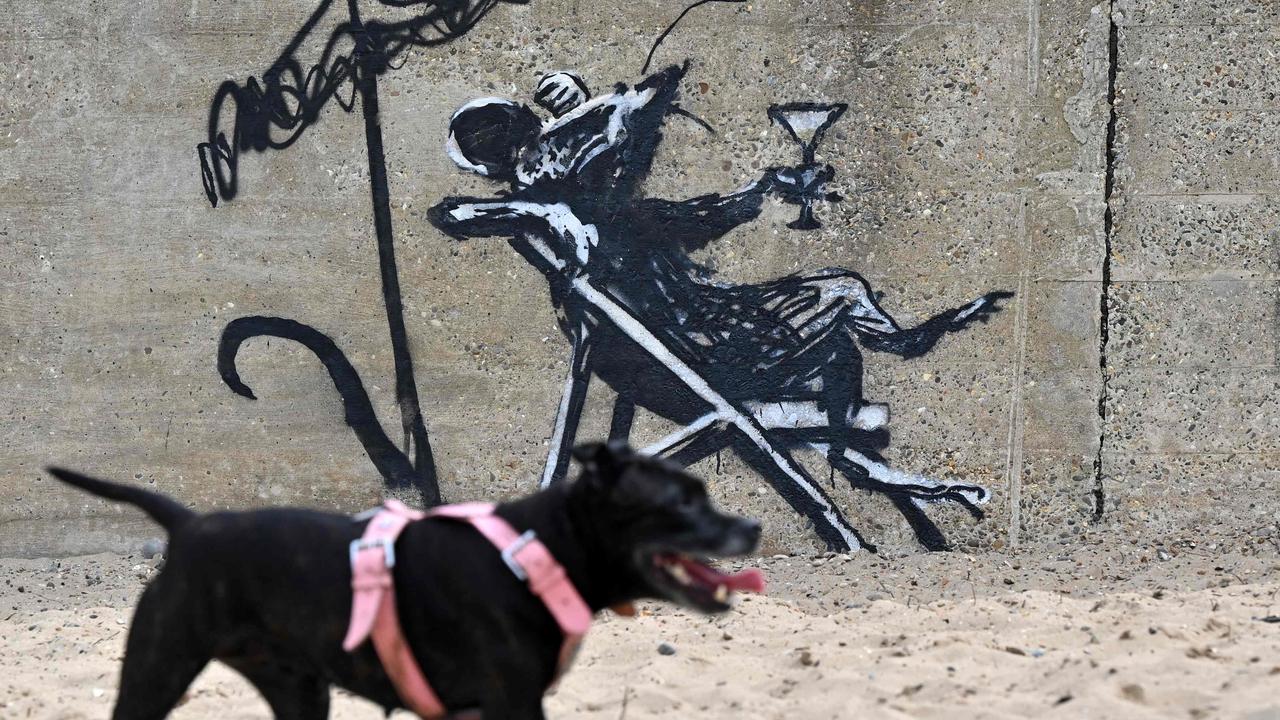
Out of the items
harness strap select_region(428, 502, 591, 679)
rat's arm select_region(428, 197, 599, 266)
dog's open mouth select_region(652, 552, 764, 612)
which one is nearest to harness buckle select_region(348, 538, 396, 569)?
harness strap select_region(428, 502, 591, 679)

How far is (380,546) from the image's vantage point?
2727mm

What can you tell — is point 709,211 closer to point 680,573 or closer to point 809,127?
point 809,127

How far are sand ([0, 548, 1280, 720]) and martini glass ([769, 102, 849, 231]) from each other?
1.48 meters

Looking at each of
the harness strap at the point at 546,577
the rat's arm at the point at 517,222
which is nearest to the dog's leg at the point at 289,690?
the harness strap at the point at 546,577

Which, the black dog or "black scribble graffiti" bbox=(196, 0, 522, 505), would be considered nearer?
the black dog

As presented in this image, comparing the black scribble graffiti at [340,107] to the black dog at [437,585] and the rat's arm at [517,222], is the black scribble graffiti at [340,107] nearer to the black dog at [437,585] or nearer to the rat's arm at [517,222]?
the rat's arm at [517,222]

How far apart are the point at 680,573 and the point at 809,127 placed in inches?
115

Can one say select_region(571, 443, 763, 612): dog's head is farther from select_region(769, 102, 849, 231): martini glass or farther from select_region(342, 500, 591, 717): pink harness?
select_region(769, 102, 849, 231): martini glass

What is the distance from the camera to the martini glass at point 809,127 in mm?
5219

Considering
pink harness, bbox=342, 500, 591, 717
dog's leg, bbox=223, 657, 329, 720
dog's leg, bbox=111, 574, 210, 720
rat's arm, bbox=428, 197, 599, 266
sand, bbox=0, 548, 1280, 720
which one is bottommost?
sand, bbox=0, 548, 1280, 720

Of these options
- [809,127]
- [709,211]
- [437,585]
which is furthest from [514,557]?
[809,127]

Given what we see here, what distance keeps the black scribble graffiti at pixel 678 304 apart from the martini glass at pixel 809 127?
14mm

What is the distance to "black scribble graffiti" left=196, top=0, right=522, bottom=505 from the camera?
5.23m

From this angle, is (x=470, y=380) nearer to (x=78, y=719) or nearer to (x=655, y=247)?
(x=655, y=247)
